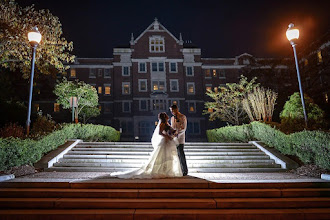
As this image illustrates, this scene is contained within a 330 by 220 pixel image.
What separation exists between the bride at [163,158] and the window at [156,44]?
2875 cm

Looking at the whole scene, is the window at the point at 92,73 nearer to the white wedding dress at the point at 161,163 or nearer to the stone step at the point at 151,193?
the white wedding dress at the point at 161,163

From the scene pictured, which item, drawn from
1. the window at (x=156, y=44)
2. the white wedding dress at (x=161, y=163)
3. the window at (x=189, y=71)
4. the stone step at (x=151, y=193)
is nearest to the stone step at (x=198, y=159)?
the white wedding dress at (x=161, y=163)

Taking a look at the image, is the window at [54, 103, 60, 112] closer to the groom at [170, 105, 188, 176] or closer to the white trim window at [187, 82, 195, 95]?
the white trim window at [187, 82, 195, 95]

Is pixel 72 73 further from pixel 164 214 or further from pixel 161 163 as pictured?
pixel 164 214

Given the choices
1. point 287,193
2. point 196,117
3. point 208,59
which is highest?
point 208,59

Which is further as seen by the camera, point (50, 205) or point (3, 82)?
point (3, 82)

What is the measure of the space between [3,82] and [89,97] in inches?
657

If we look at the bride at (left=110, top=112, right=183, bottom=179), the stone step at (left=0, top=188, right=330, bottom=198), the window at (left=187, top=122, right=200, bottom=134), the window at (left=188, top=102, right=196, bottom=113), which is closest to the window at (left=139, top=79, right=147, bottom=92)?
the window at (left=188, top=102, right=196, bottom=113)

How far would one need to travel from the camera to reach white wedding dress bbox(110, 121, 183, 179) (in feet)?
22.5

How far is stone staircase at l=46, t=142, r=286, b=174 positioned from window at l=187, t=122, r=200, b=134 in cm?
2127

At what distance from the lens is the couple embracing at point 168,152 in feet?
22.8

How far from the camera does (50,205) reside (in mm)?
4930

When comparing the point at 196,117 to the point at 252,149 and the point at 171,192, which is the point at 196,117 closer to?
the point at 252,149

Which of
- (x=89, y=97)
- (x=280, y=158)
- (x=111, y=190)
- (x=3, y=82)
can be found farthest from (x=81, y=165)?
(x=3, y=82)
